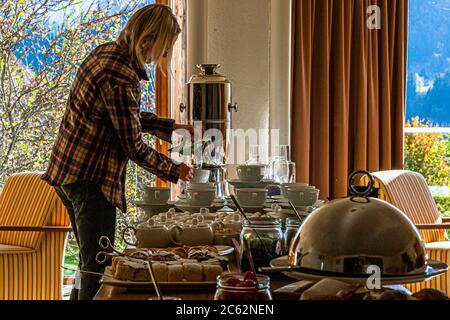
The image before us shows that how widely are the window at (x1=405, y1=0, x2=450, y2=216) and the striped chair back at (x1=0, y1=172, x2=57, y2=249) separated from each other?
8.33 ft

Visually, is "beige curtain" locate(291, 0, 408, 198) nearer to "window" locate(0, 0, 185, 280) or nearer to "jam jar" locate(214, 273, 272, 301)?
"window" locate(0, 0, 185, 280)

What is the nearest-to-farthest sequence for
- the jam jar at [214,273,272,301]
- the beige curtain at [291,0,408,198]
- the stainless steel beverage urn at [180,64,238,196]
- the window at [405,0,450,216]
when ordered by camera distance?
the jam jar at [214,273,272,301] → the stainless steel beverage urn at [180,64,238,196] → the beige curtain at [291,0,408,198] → the window at [405,0,450,216]

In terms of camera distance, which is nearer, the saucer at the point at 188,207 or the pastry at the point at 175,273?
the pastry at the point at 175,273

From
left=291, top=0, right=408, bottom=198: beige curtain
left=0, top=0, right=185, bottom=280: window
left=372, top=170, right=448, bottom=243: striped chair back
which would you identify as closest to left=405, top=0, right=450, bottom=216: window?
left=291, top=0, right=408, bottom=198: beige curtain

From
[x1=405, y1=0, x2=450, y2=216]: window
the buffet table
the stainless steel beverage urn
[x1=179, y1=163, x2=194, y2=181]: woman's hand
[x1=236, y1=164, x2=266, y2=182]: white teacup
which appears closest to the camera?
the buffet table

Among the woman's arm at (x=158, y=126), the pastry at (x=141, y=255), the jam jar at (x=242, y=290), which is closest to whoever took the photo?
the jam jar at (x=242, y=290)

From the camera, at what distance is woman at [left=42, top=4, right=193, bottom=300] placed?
2713mm

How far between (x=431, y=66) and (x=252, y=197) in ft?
10.1

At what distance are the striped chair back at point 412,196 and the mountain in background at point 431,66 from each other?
1.25 m

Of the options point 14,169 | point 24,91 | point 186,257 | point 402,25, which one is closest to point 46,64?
point 24,91

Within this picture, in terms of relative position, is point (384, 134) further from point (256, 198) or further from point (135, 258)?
point (135, 258)

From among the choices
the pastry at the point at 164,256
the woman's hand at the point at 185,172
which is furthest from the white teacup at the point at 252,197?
the pastry at the point at 164,256

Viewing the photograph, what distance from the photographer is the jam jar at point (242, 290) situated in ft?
3.30

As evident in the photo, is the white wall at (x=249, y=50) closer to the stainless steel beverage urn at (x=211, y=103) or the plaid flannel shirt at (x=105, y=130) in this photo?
the stainless steel beverage urn at (x=211, y=103)
